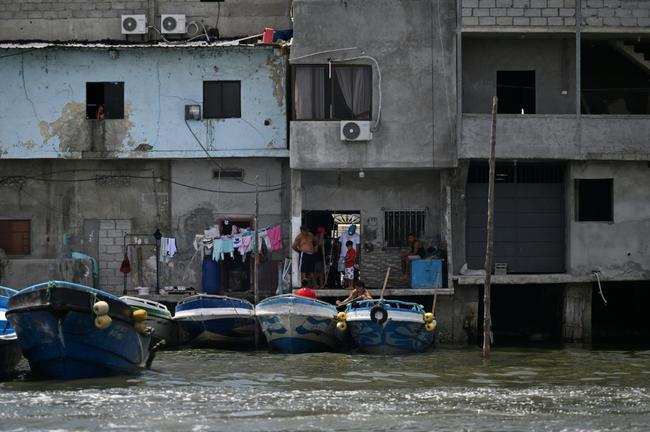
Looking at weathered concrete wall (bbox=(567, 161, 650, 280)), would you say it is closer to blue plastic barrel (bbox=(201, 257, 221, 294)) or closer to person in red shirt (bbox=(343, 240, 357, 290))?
person in red shirt (bbox=(343, 240, 357, 290))

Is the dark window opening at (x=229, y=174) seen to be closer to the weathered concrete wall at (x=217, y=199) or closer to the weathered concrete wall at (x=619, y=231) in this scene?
the weathered concrete wall at (x=217, y=199)

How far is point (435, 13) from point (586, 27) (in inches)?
136

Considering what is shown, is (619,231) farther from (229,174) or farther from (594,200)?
(229,174)

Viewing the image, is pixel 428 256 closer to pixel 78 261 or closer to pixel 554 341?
pixel 554 341

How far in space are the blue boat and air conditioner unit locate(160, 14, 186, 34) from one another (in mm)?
9024

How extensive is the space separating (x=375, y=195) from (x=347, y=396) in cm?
1058

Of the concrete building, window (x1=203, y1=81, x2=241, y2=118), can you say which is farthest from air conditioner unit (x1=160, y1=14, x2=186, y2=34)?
window (x1=203, y1=81, x2=241, y2=118)

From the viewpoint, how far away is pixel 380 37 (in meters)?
→ 30.1

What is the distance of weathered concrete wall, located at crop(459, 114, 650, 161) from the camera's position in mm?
29641

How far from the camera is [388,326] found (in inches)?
1070

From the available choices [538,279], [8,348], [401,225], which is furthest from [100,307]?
[538,279]

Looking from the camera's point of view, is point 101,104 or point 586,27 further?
point 101,104

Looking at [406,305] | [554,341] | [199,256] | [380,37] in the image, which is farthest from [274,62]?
[554,341]

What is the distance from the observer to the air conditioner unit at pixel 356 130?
1174 inches
